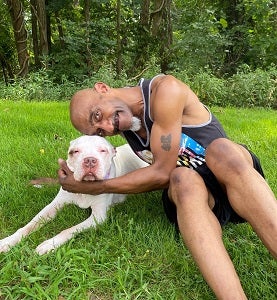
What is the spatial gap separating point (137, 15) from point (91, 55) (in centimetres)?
220

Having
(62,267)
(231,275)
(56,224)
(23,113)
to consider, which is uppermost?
(231,275)

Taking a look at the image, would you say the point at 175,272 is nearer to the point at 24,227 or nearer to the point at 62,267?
the point at 62,267

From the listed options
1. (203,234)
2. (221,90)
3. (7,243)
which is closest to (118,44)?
(221,90)

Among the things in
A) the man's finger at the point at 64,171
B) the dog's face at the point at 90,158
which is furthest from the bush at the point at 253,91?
the man's finger at the point at 64,171

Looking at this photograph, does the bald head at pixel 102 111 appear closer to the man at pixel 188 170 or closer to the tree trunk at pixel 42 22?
the man at pixel 188 170

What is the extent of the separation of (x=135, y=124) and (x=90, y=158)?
0.38m

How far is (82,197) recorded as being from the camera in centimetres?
300

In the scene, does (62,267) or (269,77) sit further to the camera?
(269,77)

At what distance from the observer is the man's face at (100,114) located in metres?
2.74

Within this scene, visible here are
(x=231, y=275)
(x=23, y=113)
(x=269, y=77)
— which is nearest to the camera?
(x=231, y=275)

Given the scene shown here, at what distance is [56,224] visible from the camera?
2.91m

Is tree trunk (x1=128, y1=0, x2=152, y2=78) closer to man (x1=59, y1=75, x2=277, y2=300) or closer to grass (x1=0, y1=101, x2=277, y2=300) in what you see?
grass (x1=0, y1=101, x2=277, y2=300)

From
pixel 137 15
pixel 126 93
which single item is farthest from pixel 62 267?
pixel 137 15

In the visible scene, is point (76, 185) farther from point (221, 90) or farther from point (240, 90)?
point (240, 90)
